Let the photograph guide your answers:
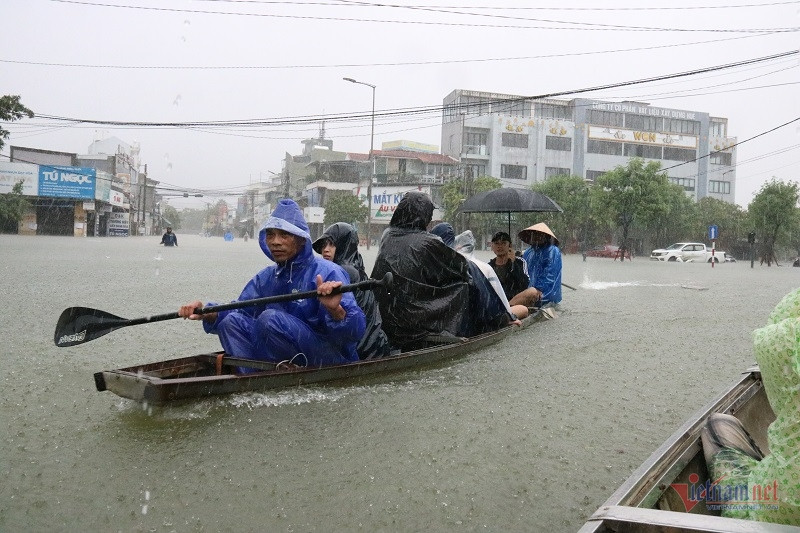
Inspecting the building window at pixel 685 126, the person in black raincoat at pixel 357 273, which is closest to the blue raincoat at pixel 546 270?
the person in black raincoat at pixel 357 273

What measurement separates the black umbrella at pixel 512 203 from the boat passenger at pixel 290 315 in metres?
5.35

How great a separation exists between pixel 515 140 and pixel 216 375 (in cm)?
5216

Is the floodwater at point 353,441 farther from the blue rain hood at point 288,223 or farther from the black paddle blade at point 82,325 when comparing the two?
the blue rain hood at point 288,223

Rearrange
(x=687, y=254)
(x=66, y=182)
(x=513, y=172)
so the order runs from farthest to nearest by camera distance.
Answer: (x=513, y=172), (x=66, y=182), (x=687, y=254)

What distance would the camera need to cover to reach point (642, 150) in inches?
2253

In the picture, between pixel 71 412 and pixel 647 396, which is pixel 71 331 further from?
pixel 647 396

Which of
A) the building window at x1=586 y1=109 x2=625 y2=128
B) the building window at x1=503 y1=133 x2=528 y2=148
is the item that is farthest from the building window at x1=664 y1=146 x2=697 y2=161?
the building window at x1=503 y1=133 x2=528 y2=148

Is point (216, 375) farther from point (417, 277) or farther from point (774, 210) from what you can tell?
point (774, 210)

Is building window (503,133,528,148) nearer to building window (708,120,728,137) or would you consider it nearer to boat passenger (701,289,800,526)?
building window (708,120,728,137)

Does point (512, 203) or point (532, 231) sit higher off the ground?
point (512, 203)

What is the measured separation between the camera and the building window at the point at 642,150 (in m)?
57.1

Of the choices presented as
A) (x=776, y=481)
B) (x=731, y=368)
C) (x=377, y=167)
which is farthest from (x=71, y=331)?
(x=377, y=167)

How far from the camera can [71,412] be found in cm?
470

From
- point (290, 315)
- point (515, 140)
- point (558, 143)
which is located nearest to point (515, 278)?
point (290, 315)
